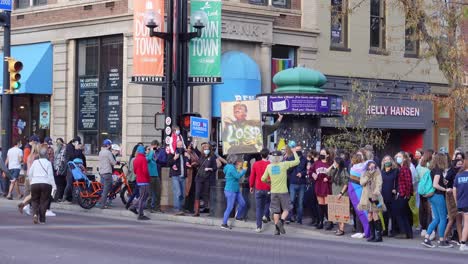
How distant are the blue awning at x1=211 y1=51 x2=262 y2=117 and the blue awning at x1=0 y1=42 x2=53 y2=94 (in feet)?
22.7

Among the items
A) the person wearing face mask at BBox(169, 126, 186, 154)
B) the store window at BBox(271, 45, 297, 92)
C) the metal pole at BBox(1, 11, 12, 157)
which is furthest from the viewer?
the store window at BBox(271, 45, 297, 92)

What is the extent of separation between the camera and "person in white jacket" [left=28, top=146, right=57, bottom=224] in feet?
61.1

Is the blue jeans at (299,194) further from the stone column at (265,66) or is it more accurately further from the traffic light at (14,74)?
the stone column at (265,66)

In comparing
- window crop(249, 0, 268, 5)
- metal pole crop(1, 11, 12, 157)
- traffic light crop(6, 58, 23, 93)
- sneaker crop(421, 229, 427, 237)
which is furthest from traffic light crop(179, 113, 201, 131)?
window crop(249, 0, 268, 5)

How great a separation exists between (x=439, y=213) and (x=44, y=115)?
21012 millimetres

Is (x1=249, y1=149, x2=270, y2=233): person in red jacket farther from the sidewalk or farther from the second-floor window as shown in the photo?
the second-floor window

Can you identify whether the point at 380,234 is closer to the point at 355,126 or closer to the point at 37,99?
the point at 355,126

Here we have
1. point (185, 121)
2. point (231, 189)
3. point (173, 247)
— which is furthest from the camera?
point (185, 121)

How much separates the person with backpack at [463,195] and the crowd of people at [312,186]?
0.06 feet

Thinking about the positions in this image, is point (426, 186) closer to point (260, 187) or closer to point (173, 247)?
point (260, 187)

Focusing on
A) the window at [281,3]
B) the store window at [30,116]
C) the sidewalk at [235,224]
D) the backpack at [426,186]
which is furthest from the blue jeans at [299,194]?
the store window at [30,116]

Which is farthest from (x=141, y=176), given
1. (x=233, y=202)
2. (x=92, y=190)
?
(x=92, y=190)

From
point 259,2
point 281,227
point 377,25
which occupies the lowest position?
point 281,227

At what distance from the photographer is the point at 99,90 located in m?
31.8
